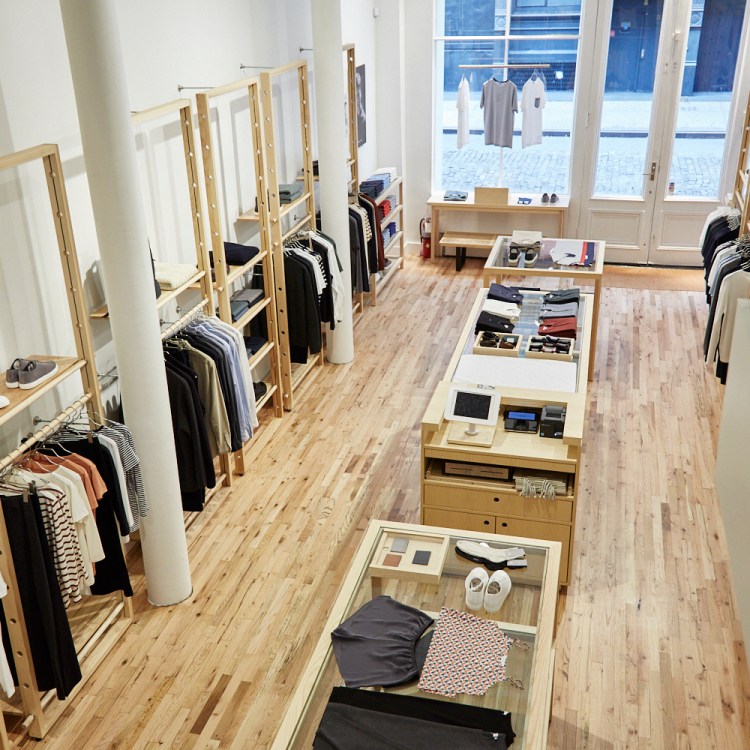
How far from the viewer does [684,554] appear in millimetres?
4812

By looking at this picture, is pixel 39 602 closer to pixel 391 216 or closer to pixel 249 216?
pixel 249 216

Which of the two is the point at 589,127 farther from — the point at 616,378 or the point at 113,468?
the point at 113,468

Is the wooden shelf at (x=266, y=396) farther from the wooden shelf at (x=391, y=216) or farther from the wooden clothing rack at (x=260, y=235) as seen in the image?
the wooden shelf at (x=391, y=216)

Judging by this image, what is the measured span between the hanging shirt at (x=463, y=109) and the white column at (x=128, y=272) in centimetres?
635

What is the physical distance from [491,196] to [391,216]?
4.10 ft

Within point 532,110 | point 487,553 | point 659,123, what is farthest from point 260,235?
point 659,123

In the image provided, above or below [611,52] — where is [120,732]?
below

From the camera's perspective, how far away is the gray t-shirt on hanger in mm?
9195

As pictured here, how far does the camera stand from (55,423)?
3.74 m

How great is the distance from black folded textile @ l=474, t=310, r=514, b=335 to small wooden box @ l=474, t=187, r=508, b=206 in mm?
4074

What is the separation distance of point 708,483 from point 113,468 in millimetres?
3698

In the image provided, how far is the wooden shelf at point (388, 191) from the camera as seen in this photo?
865 cm

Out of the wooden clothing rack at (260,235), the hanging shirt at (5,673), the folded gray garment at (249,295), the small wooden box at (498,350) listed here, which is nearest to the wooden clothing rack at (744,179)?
the small wooden box at (498,350)

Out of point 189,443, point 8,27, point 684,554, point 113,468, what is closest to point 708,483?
point 684,554
